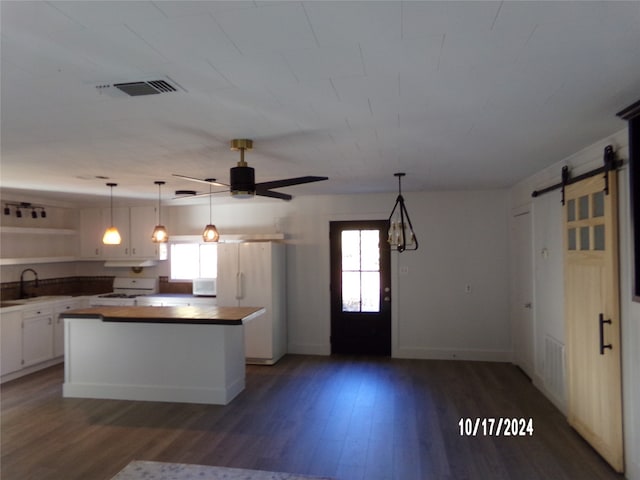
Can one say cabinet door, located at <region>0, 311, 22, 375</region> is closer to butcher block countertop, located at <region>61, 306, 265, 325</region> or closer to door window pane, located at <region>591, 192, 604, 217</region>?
butcher block countertop, located at <region>61, 306, 265, 325</region>

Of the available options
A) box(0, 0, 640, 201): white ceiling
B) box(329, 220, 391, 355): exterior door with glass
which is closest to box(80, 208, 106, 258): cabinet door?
box(0, 0, 640, 201): white ceiling

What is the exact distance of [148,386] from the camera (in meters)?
4.36

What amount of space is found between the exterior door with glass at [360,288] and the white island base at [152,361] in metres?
1.97

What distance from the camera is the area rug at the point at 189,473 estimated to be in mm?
2847

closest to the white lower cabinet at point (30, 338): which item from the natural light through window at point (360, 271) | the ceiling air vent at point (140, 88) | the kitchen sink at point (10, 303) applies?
the kitchen sink at point (10, 303)

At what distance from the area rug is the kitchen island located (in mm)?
1216

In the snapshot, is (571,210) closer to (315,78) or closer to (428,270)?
(428,270)

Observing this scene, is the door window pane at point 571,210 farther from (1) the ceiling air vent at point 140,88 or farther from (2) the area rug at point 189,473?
(1) the ceiling air vent at point 140,88

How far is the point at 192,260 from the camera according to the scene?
21.7 feet

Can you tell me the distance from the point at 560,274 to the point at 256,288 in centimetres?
377

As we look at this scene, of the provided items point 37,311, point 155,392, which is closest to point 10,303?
point 37,311

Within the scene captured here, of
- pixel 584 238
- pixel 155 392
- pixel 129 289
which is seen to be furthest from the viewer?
pixel 129 289

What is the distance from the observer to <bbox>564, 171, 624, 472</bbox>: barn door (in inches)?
113

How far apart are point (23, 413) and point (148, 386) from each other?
118 cm
